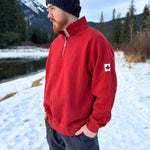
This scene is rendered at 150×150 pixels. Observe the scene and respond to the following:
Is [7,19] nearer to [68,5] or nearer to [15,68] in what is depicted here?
[15,68]

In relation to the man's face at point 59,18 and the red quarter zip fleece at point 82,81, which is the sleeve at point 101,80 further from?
the man's face at point 59,18

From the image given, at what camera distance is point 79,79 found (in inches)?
44.1

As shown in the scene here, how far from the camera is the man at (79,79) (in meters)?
1.05

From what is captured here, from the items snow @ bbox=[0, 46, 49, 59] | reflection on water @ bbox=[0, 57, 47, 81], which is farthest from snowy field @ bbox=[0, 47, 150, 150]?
snow @ bbox=[0, 46, 49, 59]

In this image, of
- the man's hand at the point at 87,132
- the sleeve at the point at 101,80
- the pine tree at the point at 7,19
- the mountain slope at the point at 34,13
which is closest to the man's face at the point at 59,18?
the sleeve at the point at 101,80

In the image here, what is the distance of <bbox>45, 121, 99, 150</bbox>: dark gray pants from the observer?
116 centimetres

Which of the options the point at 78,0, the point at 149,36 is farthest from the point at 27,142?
the point at 149,36

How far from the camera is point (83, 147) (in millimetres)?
1160

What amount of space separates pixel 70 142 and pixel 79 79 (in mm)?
621

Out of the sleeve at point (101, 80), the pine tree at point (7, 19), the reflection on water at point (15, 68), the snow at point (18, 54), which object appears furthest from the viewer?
the pine tree at point (7, 19)

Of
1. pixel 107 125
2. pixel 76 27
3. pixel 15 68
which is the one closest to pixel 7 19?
pixel 15 68

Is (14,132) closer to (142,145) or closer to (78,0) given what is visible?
(142,145)

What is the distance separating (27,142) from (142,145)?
2086mm

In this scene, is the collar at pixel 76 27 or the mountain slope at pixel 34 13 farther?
the mountain slope at pixel 34 13
